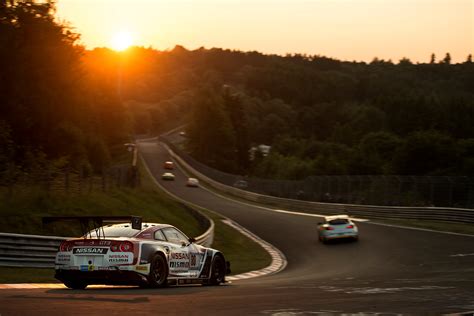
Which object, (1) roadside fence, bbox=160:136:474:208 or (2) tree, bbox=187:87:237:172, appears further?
(2) tree, bbox=187:87:237:172

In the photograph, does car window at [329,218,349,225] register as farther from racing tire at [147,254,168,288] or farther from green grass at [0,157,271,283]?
racing tire at [147,254,168,288]

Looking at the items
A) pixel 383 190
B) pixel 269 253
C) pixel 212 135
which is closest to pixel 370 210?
pixel 383 190

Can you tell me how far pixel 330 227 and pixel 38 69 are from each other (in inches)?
798

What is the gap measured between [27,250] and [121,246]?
5035mm

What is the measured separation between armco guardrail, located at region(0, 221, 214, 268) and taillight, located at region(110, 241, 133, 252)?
4.50 meters

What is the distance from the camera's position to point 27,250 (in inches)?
703

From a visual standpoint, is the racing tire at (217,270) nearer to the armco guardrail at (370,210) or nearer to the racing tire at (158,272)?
the racing tire at (158,272)

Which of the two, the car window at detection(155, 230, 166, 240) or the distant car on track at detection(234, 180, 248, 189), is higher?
the car window at detection(155, 230, 166, 240)

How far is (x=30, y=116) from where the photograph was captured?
147 ft

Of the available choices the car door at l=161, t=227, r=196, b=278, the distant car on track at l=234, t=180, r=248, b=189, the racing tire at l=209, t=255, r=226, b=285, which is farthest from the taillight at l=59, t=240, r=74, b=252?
the distant car on track at l=234, t=180, r=248, b=189

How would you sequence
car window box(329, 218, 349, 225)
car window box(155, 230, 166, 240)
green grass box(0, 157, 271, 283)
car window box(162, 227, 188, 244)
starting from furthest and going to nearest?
car window box(329, 218, 349, 225)
green grass box(0, 157, 271, 283)
car window box(162, 227, 188, 244)
car window box(155, 230, 166, 240)

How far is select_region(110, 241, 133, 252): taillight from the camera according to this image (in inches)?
537

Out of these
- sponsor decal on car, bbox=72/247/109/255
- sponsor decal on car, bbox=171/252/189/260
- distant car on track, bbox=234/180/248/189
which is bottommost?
distant car on track, bbox=234/180/248/189

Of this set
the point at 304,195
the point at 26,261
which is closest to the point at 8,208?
the point at 26,261
